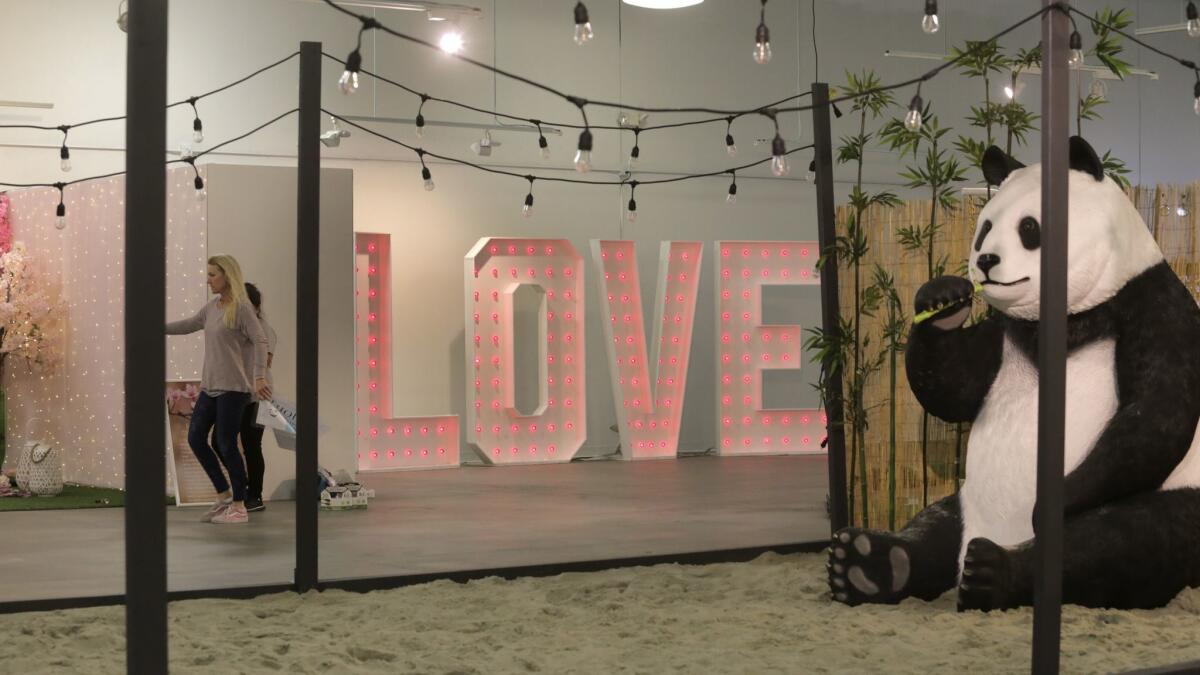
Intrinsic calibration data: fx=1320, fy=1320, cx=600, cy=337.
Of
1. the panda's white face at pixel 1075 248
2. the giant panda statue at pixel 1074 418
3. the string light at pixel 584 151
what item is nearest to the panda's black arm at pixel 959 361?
the giant panda statue at pixel 1074 418

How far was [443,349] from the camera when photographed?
10.8 meters

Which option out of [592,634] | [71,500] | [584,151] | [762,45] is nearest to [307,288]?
[584,151]

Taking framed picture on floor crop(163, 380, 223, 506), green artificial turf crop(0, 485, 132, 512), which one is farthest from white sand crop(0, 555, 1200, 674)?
green artificial turf crop(0, 485, 132, 512)

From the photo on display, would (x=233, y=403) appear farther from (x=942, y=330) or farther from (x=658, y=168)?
(x=658, y=168)

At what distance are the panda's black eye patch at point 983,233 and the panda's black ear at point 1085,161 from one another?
1.08 feet

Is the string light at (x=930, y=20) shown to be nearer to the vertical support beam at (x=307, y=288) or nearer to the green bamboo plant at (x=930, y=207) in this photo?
the green bamboo plant at (x=930, y=207)

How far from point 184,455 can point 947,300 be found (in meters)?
4.83

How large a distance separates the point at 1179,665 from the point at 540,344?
24.0 feet

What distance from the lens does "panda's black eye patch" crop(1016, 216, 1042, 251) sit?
420cm

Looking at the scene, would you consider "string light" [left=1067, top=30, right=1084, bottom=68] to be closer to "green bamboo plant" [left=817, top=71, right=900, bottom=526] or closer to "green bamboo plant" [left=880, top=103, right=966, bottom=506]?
"green bamboo plant" [left=880, top=103, right=966, bottom=506]

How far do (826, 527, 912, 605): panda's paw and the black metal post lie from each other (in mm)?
1095

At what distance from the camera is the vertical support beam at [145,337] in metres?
2.34

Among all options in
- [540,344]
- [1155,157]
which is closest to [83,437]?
[540,344]

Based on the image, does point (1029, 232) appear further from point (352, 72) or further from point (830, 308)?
point (352, 72)
